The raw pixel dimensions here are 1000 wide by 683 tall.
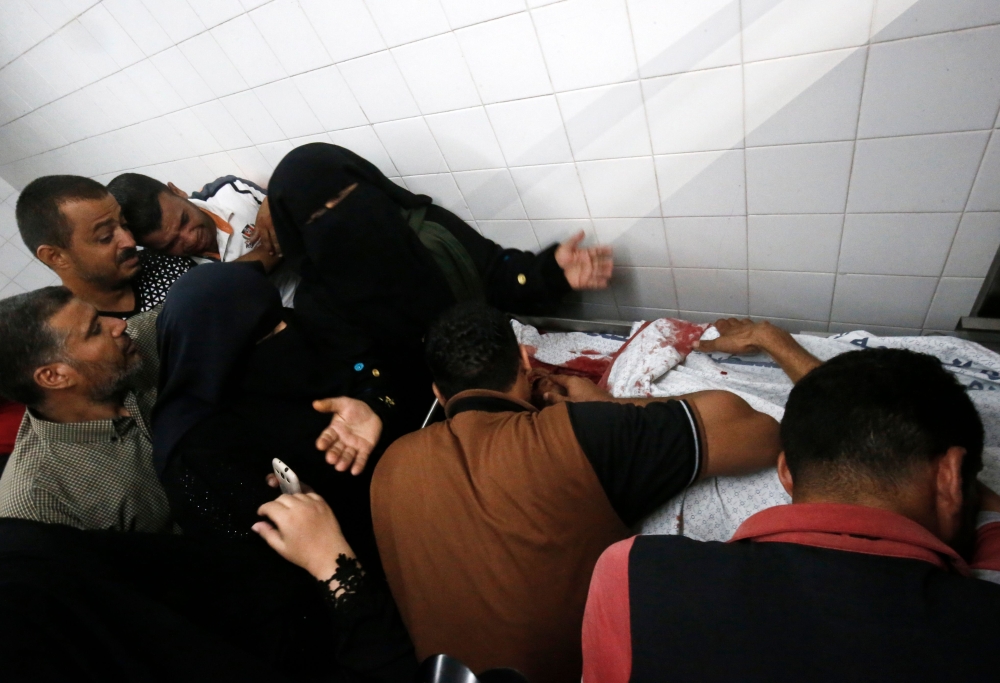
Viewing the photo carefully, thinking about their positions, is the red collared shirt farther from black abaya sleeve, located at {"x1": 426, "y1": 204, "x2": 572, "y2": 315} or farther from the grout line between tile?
black abaya sleeve, located at {"x1": 426, "y1": 204, "x2": 572, "y2": 315}

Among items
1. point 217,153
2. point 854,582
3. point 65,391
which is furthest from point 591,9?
point 217,153

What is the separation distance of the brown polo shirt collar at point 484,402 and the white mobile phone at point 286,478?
476mm

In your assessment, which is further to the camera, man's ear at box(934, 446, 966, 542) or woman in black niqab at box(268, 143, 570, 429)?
woman in black niqab at box(268, 143, 570, 429)

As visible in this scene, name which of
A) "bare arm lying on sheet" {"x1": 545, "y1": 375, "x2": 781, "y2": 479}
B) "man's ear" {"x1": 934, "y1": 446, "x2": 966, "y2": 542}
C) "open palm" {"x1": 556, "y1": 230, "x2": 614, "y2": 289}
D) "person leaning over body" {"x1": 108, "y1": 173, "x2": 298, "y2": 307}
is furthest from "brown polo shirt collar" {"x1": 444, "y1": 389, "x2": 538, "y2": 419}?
"person leaning over body" {"x1": 108, "y1": 173, "x2": 298, "y2": 307}

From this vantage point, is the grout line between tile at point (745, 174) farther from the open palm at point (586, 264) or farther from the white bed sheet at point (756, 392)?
the open palm at point (586, 264)

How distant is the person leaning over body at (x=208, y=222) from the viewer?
1.89 m

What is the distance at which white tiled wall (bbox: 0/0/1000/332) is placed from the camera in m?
1.02

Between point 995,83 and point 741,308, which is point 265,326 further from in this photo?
point 995,83

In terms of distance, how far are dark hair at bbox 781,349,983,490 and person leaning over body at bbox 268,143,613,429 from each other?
91 centimetres

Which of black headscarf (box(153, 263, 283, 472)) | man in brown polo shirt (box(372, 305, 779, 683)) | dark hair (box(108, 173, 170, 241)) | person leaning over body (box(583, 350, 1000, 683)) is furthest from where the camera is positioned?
dark hair (box(108, 173, 170, 241))

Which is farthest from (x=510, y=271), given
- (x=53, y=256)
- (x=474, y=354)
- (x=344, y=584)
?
(x=53, y=256)

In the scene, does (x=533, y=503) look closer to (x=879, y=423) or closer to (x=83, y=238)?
(x=879, y=423)

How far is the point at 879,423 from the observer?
27.2 inches

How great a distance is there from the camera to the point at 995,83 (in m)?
0.93
